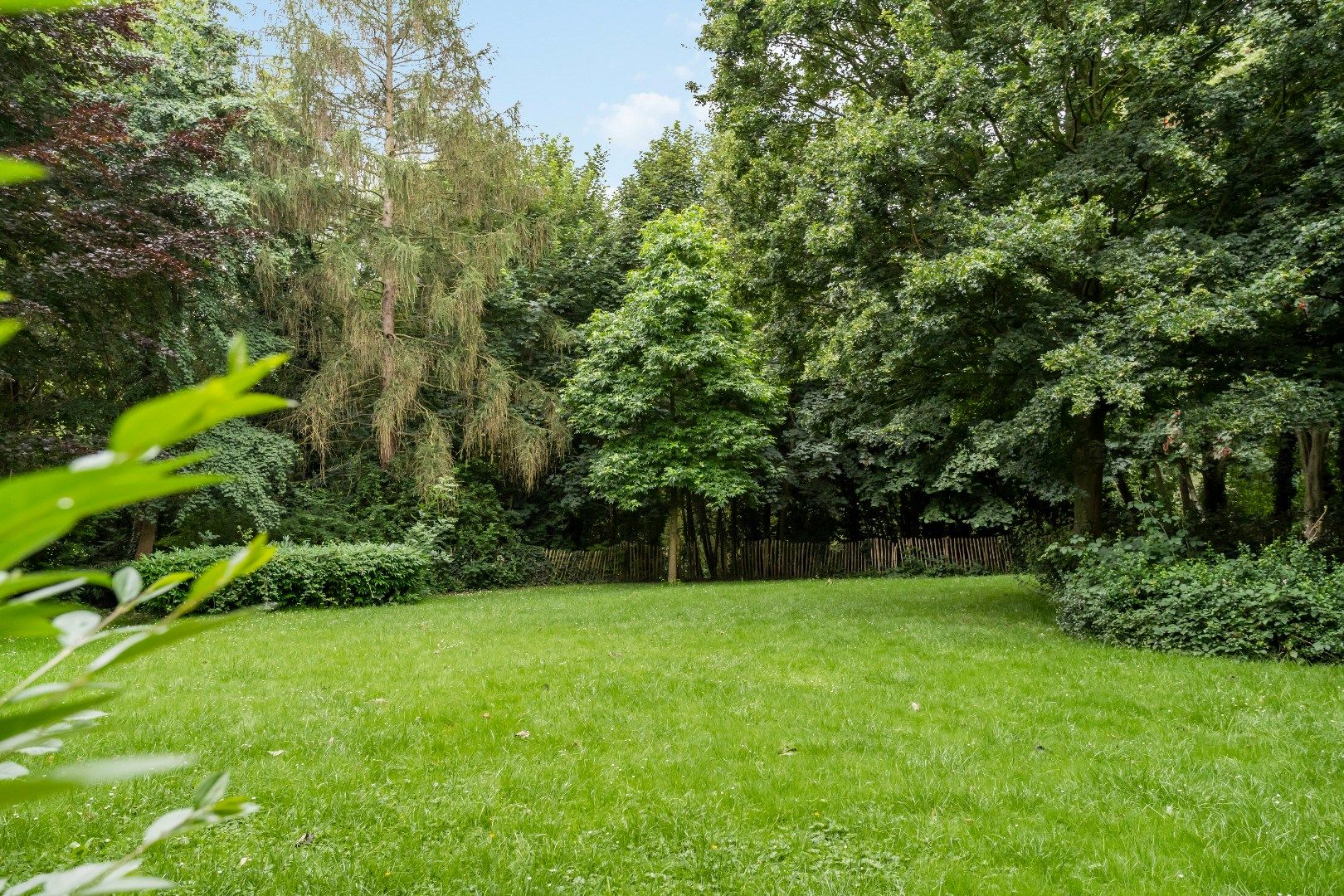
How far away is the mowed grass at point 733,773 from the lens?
10.5 feet

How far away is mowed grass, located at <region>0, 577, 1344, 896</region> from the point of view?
126 inches

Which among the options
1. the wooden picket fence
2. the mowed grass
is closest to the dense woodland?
the wooden picket fence

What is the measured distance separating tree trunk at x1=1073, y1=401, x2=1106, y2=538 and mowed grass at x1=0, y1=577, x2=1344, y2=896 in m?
3.28

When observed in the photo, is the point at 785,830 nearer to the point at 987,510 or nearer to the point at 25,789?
the point at 25,789

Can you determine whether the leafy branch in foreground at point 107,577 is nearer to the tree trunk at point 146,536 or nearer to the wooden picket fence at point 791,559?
the tree trunk at point 146,536

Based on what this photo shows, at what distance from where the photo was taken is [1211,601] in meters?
7.91

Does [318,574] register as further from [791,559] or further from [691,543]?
[791,559]

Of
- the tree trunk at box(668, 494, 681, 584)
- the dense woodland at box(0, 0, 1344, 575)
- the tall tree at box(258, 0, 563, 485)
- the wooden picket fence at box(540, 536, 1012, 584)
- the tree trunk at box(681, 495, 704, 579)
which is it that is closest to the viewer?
the dense woodland at box(0, 0, 1344, 575)

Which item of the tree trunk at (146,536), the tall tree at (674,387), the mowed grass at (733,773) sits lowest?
the mowed grass at (733,773)

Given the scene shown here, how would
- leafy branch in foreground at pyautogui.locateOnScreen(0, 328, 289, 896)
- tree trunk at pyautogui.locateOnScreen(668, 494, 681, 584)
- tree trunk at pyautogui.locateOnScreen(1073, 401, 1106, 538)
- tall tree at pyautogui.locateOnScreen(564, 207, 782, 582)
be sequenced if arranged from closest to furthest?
leafy branch in foreground at pyautogui.locateOnScreen(0, 328, 289, 896), tree trunk at pyautogui.locateOnScreen(1073, 401, 1106, 538), tall tree at pyautogui.locateOnScreen(564, 207, 782, 582), tree trunk at pyautogui.locateOnScreen(668, 494, 681, 584)

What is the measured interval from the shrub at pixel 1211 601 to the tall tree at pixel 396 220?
40.6 ft

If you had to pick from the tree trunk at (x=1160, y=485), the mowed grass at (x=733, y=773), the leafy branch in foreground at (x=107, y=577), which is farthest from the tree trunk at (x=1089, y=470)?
the leafy branch in foreground at (x=107, y=577)

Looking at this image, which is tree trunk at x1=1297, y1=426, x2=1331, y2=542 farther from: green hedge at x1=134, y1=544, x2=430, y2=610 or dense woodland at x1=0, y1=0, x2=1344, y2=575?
green hedge at x1=134, y1=544, x2=430, y2=610

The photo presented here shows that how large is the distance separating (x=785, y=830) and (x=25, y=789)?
365cm
